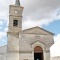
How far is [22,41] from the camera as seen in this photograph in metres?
24.9

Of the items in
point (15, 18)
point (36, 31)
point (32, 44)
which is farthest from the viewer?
point (15, 18)

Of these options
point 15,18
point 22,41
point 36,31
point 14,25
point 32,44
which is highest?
point 15,18

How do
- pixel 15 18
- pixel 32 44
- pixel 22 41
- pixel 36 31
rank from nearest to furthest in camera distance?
pixel 22 41, pixel 32 44, pixel 36 31, pixel 15 18

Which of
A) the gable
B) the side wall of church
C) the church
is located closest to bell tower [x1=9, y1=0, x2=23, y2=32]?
the church

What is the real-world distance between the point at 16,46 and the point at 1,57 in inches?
138

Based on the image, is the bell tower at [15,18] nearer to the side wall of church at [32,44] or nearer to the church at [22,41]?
the church at [22,41]

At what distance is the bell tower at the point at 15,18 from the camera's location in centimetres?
2622

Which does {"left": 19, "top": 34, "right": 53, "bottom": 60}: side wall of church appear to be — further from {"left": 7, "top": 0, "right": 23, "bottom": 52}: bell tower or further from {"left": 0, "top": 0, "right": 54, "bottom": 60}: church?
{"left": 7, "top": 0, "right": 23, "bottom": 52}: bell tower

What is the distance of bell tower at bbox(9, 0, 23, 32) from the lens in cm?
2622

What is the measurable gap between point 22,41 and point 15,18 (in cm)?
470

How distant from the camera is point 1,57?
25625 mm

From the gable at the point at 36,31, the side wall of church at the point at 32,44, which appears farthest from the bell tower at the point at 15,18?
the side wall of church at the point at 32,44

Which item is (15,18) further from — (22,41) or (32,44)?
(32,44)

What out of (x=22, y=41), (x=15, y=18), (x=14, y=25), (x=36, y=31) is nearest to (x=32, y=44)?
(x=22, y=41)
